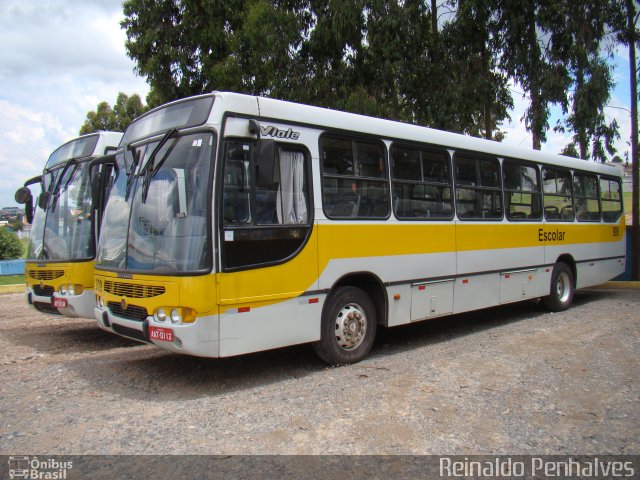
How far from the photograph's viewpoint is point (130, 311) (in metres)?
5.61

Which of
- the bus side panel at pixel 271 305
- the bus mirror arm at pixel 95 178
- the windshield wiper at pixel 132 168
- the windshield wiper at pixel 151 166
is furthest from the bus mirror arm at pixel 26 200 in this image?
the bus side panel at pixel 271 305

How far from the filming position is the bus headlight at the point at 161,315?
5.22 meters

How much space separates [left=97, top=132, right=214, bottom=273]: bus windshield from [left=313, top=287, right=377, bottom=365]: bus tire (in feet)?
5.78

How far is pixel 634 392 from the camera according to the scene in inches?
207

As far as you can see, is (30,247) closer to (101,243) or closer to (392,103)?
(101,243)

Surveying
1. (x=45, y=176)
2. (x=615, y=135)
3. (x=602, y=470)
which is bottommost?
(x=602, y=470)

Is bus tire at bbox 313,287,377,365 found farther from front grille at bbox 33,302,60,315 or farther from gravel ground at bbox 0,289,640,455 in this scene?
front grille at bbox 33,302,60,315

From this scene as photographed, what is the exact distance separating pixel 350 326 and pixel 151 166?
2.92 metres

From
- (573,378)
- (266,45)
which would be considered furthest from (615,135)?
(573,378)

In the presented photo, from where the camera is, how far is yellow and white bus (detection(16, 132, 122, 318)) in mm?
7547

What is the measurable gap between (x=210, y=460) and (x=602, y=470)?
2.77 m

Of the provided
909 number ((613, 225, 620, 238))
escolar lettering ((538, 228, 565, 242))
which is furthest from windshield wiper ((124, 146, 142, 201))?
909 number ((613, 225, 620, 238))

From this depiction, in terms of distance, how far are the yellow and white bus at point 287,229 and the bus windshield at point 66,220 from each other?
1534 mm

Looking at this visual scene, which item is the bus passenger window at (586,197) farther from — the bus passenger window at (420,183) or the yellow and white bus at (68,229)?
the yellow and white bus at (68,229)
